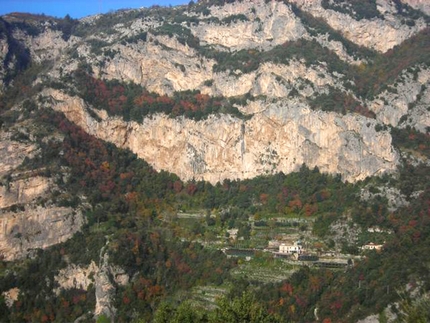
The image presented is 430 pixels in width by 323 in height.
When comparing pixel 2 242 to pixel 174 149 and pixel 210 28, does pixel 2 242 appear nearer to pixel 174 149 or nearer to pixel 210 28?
pixel 174 149

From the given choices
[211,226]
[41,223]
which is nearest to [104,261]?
[41,223]

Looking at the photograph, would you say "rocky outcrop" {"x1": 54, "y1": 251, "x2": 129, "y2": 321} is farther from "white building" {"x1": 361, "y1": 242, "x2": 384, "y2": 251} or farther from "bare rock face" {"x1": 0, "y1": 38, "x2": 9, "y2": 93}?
"bare rock face" {"x1": 0, "y1": 38, "x2": 9, "y2": 93}

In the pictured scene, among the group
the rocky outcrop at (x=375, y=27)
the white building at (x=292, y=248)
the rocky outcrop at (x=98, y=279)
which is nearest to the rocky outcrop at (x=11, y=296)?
the rocky outcrop at (x=98, y=279)

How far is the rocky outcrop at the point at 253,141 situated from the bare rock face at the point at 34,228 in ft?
57.2

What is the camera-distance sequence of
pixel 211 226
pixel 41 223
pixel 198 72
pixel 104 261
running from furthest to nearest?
pixel 198 72 → pixel 211 226 → pixel 41 223 → pixel 104 261

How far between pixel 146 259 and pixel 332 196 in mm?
20270

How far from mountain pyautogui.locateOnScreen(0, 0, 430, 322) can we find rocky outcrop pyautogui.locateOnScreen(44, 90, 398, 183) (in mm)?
169

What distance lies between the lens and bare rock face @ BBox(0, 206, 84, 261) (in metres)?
69.6

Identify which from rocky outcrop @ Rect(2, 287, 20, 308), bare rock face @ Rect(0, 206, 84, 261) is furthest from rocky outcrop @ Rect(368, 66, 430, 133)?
rocky outcrop @ Rect(2, 287, 20, 308)

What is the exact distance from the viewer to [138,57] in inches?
3718

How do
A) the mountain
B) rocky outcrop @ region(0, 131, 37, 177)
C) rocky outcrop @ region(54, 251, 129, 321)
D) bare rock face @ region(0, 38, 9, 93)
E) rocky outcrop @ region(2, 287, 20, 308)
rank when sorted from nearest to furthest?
rocky outcrop @ region(54, 251, 129, 321)
rocky outcrop @ region(2, 287, 20, 308)
the mountain
rocky outcrop @ region(0, 131, 37, 177)
bare rock face @ region(0, 38, 9, 93)

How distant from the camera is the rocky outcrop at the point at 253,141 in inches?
2953

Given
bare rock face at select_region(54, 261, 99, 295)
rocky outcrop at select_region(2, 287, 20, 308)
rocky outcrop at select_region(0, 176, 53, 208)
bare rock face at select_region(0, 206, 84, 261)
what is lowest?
rocky outcrop at select_region(2, 287, 20, 308)

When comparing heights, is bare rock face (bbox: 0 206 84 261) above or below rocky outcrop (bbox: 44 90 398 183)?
below
